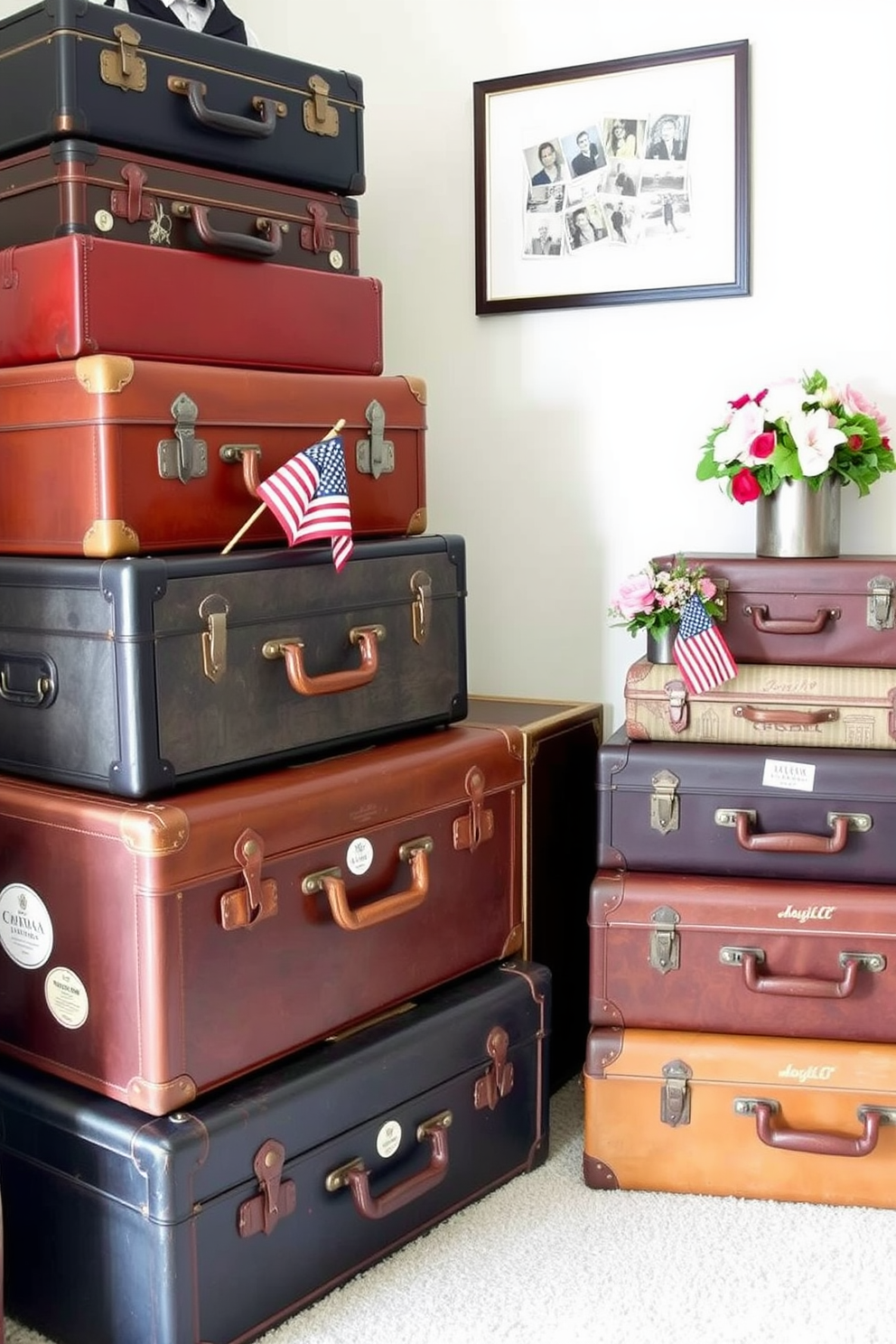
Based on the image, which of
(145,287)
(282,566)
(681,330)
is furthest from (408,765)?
(681,330)

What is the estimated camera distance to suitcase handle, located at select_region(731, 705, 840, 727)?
222 centimetres

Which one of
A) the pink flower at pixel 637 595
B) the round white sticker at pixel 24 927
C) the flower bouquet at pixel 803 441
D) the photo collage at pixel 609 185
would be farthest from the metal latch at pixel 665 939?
the photo collage at pixel 609 185

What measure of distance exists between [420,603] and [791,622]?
1.98ft

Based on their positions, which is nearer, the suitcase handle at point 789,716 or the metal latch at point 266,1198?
the metal latch at point 266,1198

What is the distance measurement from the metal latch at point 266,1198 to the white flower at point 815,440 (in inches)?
52.3

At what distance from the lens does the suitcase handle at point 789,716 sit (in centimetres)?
222

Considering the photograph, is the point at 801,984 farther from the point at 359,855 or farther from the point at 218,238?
the point at 218,238

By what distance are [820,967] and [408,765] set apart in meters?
0.72

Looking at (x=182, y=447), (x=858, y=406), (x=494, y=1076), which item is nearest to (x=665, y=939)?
(x=494, y=1076)

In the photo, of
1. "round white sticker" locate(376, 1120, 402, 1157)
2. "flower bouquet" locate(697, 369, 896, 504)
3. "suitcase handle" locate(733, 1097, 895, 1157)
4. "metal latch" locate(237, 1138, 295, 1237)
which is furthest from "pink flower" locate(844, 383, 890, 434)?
"metal latch" locate(237, 1138, 295, 1237)

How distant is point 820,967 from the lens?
7.15ft

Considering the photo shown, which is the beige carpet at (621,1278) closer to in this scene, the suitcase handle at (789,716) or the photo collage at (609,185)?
the suitcase handle at (789,716)

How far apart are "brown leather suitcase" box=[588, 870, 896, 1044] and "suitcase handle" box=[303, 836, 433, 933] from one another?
0.31m

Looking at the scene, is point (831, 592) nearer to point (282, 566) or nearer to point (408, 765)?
point (408, 765)
